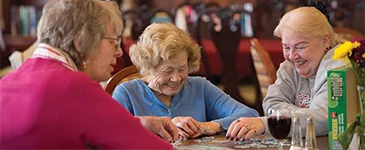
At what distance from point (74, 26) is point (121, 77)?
3.51 feet

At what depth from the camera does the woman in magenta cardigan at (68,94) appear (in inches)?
70.2

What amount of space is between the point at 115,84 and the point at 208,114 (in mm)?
416

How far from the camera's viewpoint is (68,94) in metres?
1.78

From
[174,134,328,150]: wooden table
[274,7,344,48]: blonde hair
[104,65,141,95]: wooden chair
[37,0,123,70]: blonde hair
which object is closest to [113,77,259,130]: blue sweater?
[104,65,141,95]: wooden chair

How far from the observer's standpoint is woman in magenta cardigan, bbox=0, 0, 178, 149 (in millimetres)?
1783

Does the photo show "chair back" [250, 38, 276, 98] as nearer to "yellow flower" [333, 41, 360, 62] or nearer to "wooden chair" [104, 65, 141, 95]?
"wooden chair" [104, 65, 141, 95]

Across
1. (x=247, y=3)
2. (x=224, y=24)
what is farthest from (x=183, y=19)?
(x=247, y=3)

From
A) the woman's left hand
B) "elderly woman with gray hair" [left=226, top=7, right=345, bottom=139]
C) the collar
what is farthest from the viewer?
"elderly woman with gray hair" [left=226, top=7, right=345, bottom=139]

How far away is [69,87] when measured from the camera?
1788 mm

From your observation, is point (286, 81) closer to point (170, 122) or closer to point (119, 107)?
point (170, 122)

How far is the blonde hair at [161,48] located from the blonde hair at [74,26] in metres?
0.72

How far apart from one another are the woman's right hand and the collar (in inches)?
26.0

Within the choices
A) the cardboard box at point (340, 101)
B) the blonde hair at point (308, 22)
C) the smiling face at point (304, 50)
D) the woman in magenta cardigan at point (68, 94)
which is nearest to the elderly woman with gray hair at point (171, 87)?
the smiling face at point (304, 50)

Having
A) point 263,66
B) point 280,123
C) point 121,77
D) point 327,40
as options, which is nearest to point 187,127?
point 280,123
